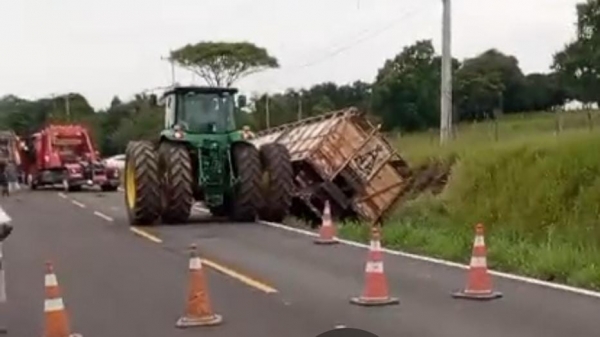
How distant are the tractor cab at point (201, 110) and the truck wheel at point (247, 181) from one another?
0.97 m

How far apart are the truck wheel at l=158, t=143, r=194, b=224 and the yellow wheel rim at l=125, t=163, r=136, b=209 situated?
27.0 inches

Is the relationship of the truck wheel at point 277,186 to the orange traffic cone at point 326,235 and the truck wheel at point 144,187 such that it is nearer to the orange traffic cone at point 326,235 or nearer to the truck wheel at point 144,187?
the truck wheel at point 144,187

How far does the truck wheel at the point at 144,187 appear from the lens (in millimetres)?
23062

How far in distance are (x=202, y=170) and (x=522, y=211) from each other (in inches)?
260

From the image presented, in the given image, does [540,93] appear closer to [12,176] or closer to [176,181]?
[12,176]

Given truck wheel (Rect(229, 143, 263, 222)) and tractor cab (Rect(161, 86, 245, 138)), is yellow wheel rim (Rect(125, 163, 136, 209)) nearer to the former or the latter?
tractor cab (Rect(161, 86, 245, 138))

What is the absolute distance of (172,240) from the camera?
65.5 ft

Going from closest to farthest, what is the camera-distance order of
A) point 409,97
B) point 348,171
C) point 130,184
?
point 130,184, point 348,171, point 409,97

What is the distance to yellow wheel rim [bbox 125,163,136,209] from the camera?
23.7 m

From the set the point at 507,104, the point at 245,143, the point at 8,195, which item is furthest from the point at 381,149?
the point at 507,104

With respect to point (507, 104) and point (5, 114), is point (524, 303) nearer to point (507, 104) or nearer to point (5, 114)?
point (507, 104)

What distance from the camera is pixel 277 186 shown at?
76.8 ft

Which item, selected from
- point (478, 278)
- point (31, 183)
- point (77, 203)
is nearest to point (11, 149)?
point (31, 183)

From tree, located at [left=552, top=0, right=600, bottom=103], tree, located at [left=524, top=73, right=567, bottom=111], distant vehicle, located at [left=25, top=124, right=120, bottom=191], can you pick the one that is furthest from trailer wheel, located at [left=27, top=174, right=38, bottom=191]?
tree, located at [left=524, top=73, right=567, bottom=111]
